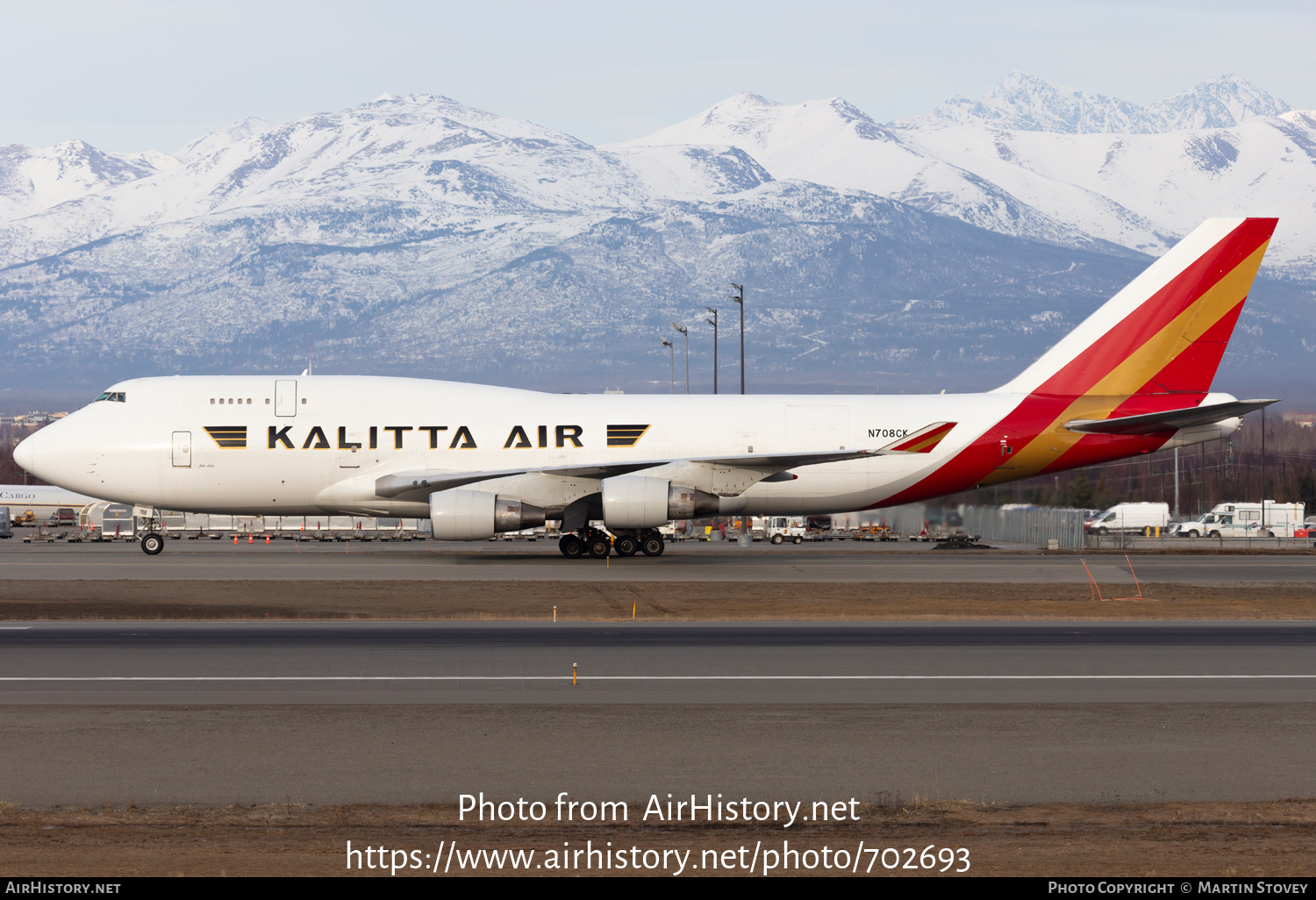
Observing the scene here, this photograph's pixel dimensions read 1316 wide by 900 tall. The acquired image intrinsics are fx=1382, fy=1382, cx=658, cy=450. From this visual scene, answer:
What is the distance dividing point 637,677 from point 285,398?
81.3 feet

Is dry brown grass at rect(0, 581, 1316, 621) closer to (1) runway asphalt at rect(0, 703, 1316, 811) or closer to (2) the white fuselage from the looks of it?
(2) the white fuselage

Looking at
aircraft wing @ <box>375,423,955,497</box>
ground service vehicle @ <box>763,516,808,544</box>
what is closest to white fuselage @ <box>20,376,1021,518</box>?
aircraft wing @ <box>375,423,955,497</box>

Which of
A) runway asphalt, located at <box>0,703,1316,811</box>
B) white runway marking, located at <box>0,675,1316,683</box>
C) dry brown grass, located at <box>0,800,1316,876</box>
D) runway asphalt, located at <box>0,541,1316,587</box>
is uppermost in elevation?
runway asphalt, located at <box>0,541,1316,587</box>

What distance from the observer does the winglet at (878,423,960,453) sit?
132ft

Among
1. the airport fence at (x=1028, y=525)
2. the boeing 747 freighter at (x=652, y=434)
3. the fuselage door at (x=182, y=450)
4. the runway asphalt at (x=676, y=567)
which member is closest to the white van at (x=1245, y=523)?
the airport fence at (x=1028, y=525)

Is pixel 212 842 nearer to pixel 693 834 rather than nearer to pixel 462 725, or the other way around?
pixel 693 834

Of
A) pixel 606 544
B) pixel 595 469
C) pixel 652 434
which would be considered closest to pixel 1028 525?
pixel 652 434

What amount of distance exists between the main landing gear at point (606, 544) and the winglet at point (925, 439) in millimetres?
7600

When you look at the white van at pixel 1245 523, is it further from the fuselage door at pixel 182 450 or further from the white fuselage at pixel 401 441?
the fuselage door at pixel 182 450

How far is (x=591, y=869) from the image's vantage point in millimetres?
9641

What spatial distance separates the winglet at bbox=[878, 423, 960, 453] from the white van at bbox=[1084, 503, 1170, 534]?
5067cm

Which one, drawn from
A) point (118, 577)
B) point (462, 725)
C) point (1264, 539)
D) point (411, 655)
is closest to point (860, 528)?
point (1264, 539)

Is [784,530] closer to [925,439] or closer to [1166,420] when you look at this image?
[925,439]

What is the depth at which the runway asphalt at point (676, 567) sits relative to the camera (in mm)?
34781
